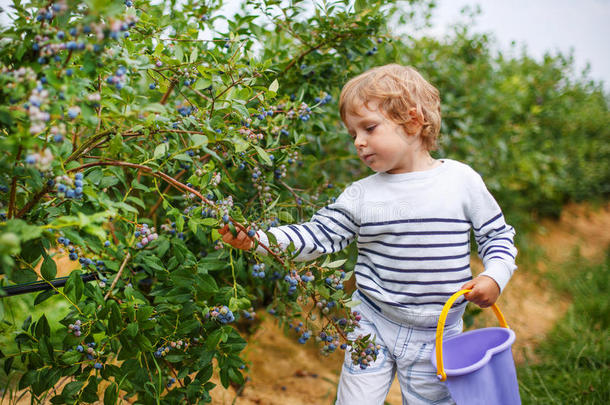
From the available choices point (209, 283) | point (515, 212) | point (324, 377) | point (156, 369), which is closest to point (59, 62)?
point (209, 283)

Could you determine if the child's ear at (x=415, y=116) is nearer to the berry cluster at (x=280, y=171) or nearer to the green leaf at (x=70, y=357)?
the berry cluster at (x=280, y=171)

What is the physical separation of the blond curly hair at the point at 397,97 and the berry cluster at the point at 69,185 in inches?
35.2

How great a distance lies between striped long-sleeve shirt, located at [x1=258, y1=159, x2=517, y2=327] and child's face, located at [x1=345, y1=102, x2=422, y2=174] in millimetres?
82

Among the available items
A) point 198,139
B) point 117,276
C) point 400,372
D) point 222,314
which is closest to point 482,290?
point 400,372

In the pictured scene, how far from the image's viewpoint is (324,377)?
227cm

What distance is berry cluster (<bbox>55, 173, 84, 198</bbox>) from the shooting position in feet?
3.08

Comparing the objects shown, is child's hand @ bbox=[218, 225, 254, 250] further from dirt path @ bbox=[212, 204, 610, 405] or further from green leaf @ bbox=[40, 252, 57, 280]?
dirt path @ bbox=[212, 204, 610, 405]

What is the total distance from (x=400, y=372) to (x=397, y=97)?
→ 35.9 inches

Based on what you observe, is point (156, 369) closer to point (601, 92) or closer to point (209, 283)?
point (209, 283)

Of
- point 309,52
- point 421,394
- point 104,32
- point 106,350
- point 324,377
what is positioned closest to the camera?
point 104,32

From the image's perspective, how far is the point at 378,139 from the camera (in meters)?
1.50

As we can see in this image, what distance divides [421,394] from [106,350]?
990 mm

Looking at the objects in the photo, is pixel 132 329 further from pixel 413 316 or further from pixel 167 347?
pixel 413 316

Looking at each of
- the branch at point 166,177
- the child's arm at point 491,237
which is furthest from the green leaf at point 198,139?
the child's arm at point 491,237
